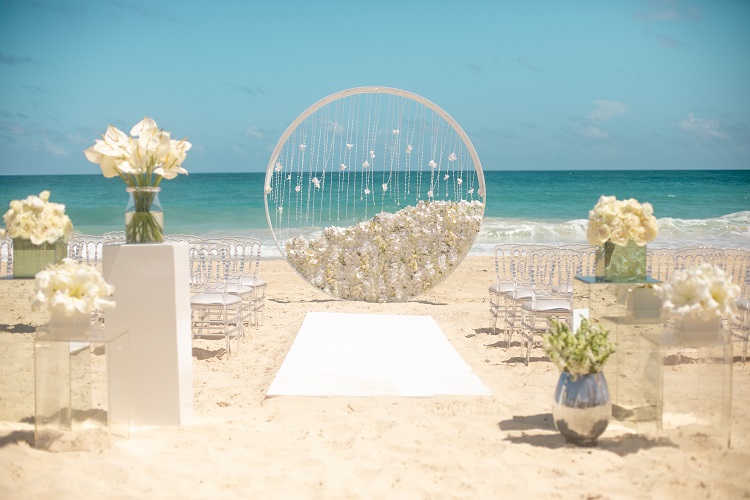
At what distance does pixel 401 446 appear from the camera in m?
4.04

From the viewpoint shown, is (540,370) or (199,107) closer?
(540,370)

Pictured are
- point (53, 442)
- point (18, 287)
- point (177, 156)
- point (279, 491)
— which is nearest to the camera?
point (279, 491)

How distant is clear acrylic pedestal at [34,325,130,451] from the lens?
388cm

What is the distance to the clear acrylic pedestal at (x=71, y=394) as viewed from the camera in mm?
3875

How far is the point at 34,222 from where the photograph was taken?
446 centimetres

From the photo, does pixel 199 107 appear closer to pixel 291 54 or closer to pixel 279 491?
pixel 291 54

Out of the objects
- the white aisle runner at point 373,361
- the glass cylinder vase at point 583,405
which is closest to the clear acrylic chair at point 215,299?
the white aisle runner at point 373,361

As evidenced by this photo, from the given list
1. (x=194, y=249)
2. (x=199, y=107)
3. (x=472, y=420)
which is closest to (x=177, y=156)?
(x=472, y=420)

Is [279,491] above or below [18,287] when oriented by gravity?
below

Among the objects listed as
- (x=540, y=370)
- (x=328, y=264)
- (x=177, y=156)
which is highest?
(x=177, y=156)

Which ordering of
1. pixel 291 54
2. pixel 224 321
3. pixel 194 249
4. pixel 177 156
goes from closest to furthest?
pixel 177 156
pixel 224 321
pixel 194 249
pixel 291 54

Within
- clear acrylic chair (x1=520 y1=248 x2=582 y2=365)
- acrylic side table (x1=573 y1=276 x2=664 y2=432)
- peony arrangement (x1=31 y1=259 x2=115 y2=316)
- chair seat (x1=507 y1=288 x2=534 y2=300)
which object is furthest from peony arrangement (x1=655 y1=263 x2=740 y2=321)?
chair seat (x1=507 y1=288 x2=534 y2=300)

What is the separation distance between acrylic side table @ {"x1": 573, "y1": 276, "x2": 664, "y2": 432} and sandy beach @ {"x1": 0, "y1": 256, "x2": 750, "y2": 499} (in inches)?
5.8

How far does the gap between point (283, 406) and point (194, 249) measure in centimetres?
319
